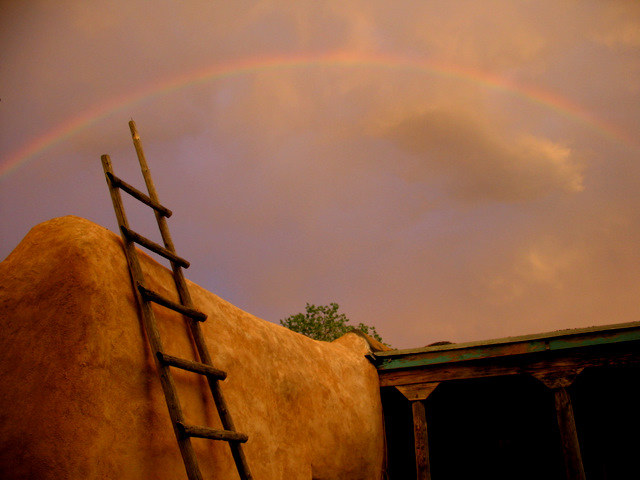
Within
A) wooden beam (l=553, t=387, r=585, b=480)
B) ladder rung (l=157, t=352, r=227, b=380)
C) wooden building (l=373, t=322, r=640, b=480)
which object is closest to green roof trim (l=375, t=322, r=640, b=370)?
wooden building (l=373, t=322, r=640, b=480)

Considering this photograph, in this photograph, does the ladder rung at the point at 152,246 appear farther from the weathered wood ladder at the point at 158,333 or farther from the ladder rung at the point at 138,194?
the ladder rung at the point at 138,194

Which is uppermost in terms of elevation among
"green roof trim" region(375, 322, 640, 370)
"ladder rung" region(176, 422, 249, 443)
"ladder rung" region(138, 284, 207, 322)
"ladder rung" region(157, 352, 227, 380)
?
"green roof trim" region(375, 322, 640, 370)

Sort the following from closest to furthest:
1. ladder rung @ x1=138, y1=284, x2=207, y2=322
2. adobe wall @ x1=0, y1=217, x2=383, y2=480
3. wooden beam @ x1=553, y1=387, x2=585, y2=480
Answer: adobe wall @ x1=0, y1=217, x2=383, y2=480
ladder rung @ x1=138, y1=284, x2=207, y2=322
wooden beam @ x1=553, y1=387, x2=585, y2=480

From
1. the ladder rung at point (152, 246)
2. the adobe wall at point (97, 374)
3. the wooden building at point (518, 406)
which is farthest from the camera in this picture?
the wooden building at point (518, 406)

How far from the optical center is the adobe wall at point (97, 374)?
3939 mm

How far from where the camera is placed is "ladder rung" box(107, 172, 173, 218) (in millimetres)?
5137

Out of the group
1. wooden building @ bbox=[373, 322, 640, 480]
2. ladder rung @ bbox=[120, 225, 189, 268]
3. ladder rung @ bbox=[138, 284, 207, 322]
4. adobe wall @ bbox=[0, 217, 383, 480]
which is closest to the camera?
adobe wall @ bbox=[0, 217, 383, 480]

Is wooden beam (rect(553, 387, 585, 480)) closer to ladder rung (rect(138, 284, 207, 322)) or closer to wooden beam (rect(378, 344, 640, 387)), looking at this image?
wooden beam (rect(378, 344, 640, 387))

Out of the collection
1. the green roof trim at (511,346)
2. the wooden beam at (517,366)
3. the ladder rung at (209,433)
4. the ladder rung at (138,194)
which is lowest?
the ladder rung at (209,433)

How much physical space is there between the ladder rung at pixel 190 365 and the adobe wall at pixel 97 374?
0.27 metres

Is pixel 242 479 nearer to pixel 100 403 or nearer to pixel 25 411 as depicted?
pixel 100 403

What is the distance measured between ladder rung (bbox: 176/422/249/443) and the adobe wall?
0.36m

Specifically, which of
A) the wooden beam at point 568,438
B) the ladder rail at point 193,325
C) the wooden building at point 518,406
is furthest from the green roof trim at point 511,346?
the ladder rail at point 193,325

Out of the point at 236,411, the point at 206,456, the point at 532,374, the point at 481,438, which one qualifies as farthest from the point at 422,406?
the point at 206,456
